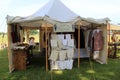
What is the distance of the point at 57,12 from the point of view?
Answer: 996cm

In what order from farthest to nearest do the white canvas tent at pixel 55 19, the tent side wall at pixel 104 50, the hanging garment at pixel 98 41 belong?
the hanging garment at pixel 98 41, the tent side wall at pixel 104 50, the white canvas tent at pixel 55 19

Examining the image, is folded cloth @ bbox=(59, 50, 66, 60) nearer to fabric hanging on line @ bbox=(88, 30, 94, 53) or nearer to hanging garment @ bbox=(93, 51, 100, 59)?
hanging garment @ bbox=(93, 51, 100, 59)

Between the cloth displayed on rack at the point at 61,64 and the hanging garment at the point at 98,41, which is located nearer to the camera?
the cloth displayed on rack at the point at 61,64

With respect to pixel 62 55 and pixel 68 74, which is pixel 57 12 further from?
pixel 68 74

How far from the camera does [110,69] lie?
29.8 feet

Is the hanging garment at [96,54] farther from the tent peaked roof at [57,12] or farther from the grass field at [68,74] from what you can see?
the tent peaked roof at [57,12]

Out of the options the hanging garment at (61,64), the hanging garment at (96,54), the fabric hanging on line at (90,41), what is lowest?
Result: the hanging garment at (61,64)

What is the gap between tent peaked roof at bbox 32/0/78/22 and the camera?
9469 millimetres

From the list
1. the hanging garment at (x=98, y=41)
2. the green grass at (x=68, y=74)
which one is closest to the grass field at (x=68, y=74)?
the green grass at (x=68, y=74)

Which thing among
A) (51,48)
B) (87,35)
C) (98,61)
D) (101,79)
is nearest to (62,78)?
(101,79)

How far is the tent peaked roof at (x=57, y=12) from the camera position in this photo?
9.47 meters

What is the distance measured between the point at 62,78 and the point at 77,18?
2.54 m

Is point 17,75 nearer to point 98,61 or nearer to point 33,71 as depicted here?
point 33,71

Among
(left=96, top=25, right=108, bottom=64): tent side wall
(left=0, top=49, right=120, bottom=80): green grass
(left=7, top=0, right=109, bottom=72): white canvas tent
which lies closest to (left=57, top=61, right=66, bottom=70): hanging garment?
(left=0, top=49, right=120, bottom=80): green grass
